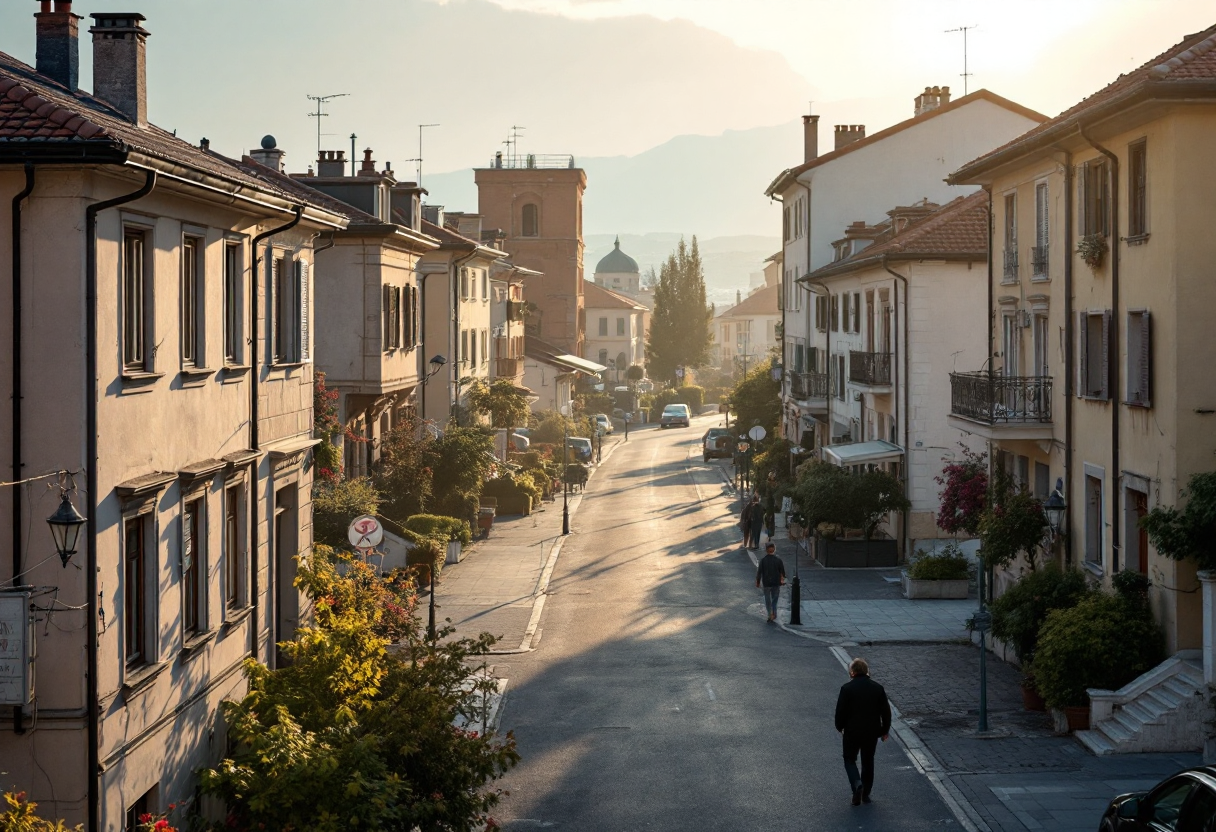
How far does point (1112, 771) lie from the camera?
1659cm

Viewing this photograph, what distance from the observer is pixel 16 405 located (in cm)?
1130

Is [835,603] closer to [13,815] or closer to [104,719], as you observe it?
[104,719]

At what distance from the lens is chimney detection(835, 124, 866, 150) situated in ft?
182

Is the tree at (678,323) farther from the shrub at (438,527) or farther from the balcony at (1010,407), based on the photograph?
the balcony at (1010,407)

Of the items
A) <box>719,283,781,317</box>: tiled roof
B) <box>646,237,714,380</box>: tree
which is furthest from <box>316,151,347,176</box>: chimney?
<box>719,283,781,317</box>: tiled roof

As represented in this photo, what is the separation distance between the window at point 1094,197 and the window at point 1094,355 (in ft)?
4.33

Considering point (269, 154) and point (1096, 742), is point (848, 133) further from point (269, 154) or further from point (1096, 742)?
point (1096, 742)

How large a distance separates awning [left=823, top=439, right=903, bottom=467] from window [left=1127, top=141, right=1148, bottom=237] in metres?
18.0

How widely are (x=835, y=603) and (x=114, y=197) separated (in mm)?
21407

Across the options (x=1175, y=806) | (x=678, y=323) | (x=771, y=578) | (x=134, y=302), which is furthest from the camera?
(x=678, y=323)

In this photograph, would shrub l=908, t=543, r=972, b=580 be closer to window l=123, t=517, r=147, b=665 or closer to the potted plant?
the potted plant

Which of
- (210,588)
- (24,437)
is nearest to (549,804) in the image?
(210,588)

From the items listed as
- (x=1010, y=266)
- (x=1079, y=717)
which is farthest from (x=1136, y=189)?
(x=1079, y=717)

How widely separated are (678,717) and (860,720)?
5.15 m
